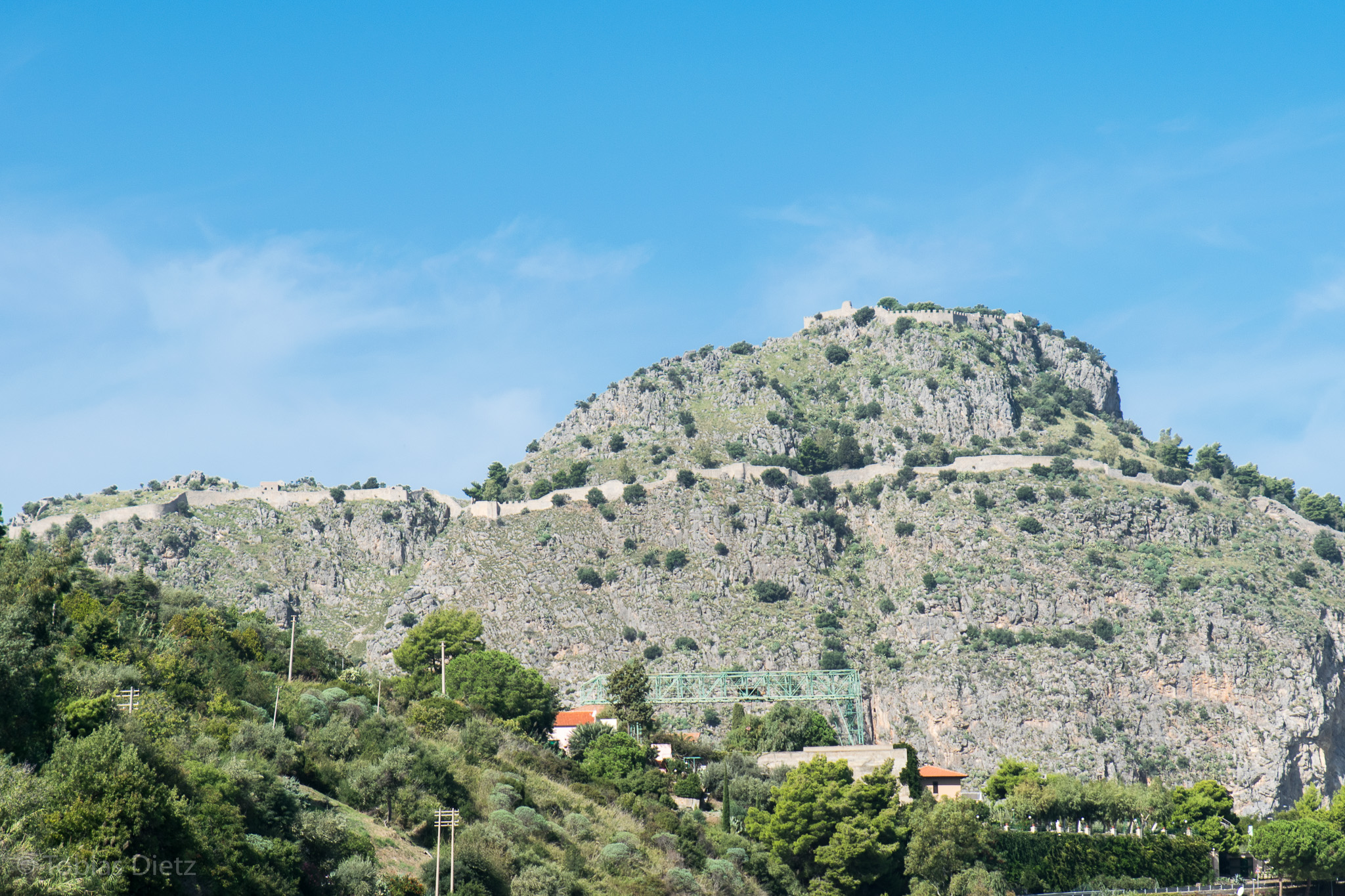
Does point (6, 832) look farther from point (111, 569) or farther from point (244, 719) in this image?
point (111, 569)

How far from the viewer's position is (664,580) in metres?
117

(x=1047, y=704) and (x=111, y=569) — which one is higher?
(x=111, y=569)

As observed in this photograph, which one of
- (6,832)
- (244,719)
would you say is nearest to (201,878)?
→ (6,832)

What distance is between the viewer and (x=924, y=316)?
157375 millimetres

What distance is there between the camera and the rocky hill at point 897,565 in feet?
331

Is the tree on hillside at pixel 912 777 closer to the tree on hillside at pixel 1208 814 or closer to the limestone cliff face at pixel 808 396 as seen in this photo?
the tree on hillside at pixel 1208 814

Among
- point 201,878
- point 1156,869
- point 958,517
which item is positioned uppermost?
point 958,517

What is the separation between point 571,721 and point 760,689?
17939 mm

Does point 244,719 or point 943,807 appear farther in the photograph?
point 943,807

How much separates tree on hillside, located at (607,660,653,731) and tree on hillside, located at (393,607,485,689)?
1154 cm

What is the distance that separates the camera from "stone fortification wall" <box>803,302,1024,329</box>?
15662 centimetres

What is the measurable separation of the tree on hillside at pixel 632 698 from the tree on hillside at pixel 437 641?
1154 cm

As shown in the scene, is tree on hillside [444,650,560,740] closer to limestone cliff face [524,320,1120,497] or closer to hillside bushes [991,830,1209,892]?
hillside bushes [991,830,1209,892]

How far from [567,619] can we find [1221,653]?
5012 cm
